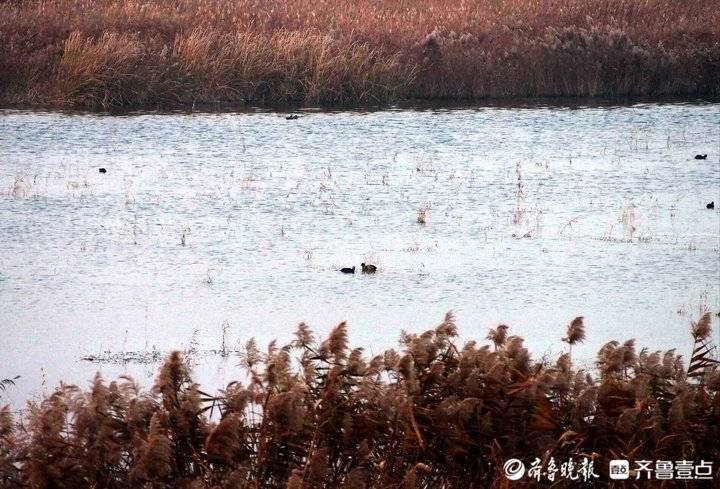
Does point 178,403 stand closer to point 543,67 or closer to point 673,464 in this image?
point 673,464

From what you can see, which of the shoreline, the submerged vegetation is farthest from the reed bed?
the submerged vegetation

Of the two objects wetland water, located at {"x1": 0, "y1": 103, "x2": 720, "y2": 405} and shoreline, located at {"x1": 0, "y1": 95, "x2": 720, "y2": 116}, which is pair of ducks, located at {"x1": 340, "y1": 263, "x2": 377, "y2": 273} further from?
shoreline, located at {"x1": 0, "y1": 95, "x2": 720, "y2": 116}

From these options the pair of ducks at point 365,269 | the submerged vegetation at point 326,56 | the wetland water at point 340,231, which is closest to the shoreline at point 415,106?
the submerged vegetation at point 326,56

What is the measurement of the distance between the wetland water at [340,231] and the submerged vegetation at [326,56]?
7.63 ft

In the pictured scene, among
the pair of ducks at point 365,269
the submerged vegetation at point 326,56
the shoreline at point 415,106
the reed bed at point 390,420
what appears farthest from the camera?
the submerged vegetation at point 326,56

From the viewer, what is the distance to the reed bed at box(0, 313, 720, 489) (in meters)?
6.07

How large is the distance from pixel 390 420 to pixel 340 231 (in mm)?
9784

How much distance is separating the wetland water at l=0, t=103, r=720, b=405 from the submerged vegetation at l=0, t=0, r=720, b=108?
233 centimetres

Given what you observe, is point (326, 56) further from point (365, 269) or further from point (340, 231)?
point (365, 269)

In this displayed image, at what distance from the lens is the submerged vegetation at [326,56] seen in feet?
96.1

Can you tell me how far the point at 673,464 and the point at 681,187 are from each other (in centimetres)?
1355

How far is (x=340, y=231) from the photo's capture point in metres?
16.2

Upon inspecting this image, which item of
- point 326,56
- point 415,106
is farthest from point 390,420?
point 326,56

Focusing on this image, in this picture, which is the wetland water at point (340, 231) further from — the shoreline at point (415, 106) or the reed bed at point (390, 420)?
the reed bed at point (390, 420)
